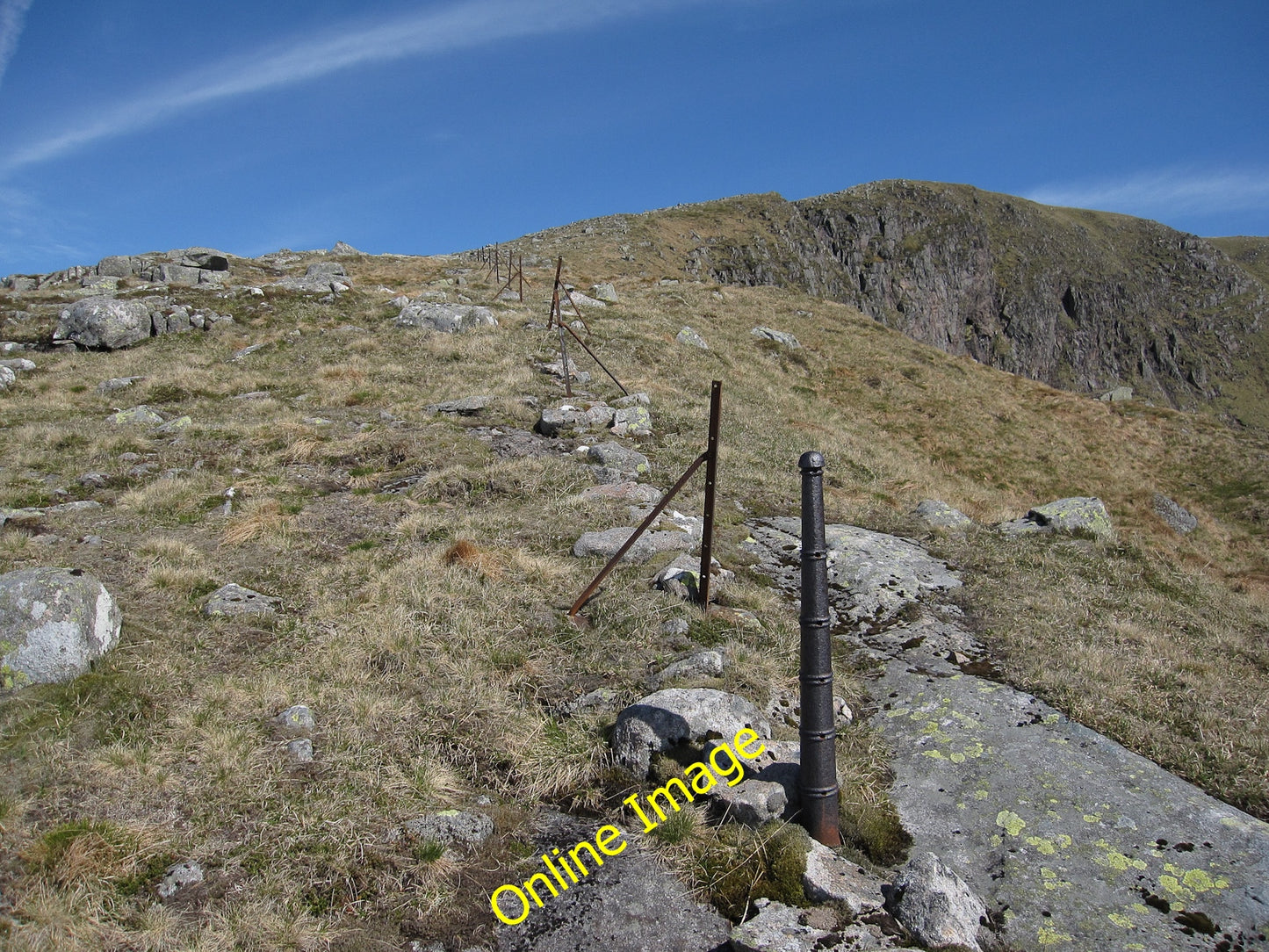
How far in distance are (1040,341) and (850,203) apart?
60.7 m

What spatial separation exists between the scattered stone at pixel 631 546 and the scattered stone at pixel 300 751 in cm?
432

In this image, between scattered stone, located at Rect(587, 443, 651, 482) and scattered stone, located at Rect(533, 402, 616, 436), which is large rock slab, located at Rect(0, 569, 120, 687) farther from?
scattered stone, located at Rect(533, 402, 616, 436)

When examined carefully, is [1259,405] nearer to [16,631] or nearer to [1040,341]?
[1040,341]

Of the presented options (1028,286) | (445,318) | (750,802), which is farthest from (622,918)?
(1028,286)

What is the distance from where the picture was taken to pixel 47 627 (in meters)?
5.77

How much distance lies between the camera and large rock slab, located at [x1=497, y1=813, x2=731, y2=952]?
155 inches

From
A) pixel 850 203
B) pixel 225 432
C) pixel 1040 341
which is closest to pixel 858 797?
pixel 225 432

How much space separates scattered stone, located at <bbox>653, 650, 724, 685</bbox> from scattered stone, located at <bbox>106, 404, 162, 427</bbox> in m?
14.0

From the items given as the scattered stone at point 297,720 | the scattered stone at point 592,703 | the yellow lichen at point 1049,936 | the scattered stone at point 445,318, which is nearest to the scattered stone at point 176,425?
the scattered stone at point 445,318

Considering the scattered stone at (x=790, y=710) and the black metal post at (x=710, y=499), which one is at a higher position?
the black metal post at (x=710, y=499)

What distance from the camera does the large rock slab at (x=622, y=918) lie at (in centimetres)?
394

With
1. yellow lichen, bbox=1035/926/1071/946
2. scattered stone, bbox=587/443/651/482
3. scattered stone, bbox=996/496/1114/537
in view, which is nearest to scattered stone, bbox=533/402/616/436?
scattered stone, bbox=587/443/651/482

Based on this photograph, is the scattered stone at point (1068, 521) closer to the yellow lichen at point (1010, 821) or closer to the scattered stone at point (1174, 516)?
the yellow lichen at point (1010, 821)

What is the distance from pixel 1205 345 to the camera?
179375 mm
